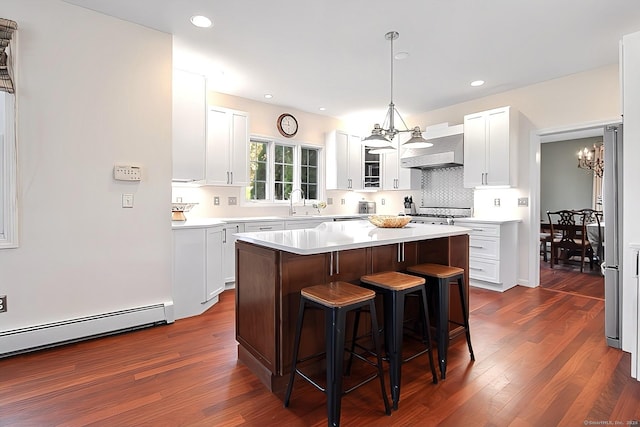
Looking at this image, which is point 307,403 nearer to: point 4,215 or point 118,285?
point 118,285

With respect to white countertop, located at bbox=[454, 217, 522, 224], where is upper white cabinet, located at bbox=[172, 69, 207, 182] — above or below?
above

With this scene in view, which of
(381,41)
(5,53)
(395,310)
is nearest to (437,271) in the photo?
(395,310)

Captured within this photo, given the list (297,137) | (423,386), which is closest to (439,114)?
(297,137)

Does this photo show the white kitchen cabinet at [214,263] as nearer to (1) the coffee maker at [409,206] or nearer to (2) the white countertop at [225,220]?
(2) the white countertop at [225,220]

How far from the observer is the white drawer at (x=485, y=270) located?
4.11 m

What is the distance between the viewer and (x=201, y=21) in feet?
9.21

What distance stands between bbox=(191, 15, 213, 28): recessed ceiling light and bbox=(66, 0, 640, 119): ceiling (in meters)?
0.05

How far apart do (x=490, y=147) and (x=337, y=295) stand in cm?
380

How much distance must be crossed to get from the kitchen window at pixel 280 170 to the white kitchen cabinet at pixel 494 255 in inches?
105

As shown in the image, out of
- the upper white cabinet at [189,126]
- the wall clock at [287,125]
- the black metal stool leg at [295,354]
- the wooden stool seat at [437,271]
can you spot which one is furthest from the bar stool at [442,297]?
the wall clock at [287,125]

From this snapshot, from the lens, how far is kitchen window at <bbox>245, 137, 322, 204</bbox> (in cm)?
507

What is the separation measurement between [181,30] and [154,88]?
1.94 feet

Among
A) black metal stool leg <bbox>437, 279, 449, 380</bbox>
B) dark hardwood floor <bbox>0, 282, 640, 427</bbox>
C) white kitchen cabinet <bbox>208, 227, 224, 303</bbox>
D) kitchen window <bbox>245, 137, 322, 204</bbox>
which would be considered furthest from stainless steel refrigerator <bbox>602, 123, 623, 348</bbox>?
kitchen window <bbox>245, 137, 322, 204</bbox>

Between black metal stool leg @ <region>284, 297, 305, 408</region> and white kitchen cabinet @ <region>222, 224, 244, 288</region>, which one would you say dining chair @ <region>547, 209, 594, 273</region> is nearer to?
white kitchen cabinet @ <region>222, 224, 244, 288</region>
